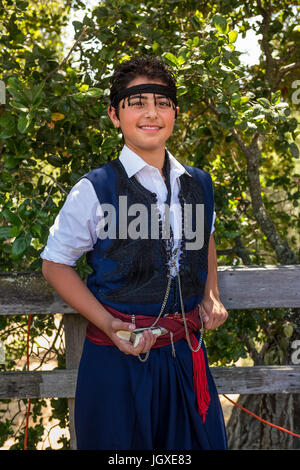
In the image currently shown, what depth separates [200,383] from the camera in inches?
74.2

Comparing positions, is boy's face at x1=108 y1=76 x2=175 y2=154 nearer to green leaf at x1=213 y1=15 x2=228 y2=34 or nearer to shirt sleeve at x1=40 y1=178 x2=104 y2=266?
shirt sleeve at x1=40 y1=178 x2=104 y2=266

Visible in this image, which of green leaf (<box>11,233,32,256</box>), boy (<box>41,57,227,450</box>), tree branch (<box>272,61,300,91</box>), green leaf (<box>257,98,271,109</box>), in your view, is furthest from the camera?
tree branch (<box>272,61,300,91</box>)

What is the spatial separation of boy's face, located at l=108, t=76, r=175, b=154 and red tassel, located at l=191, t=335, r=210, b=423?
0.69 meters

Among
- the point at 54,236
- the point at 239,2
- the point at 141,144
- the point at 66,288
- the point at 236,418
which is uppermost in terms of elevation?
the point at 239,2

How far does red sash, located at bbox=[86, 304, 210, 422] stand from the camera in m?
1.83

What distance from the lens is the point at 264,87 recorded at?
10.5ft

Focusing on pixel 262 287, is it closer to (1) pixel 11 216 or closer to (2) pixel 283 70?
(1) pixel 11 216

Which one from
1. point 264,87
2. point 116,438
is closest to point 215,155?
point 264,87

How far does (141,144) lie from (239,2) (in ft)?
5.64

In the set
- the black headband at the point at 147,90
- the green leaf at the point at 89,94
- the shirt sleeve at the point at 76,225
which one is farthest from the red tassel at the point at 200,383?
the green leaf at the point at 89,94

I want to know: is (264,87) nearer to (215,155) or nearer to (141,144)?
(215,155)

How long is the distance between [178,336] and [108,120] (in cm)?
107

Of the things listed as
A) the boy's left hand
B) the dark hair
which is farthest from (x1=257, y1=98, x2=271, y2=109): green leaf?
the boy's left hand

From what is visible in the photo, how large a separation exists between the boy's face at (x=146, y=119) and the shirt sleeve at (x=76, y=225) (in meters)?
0.23
